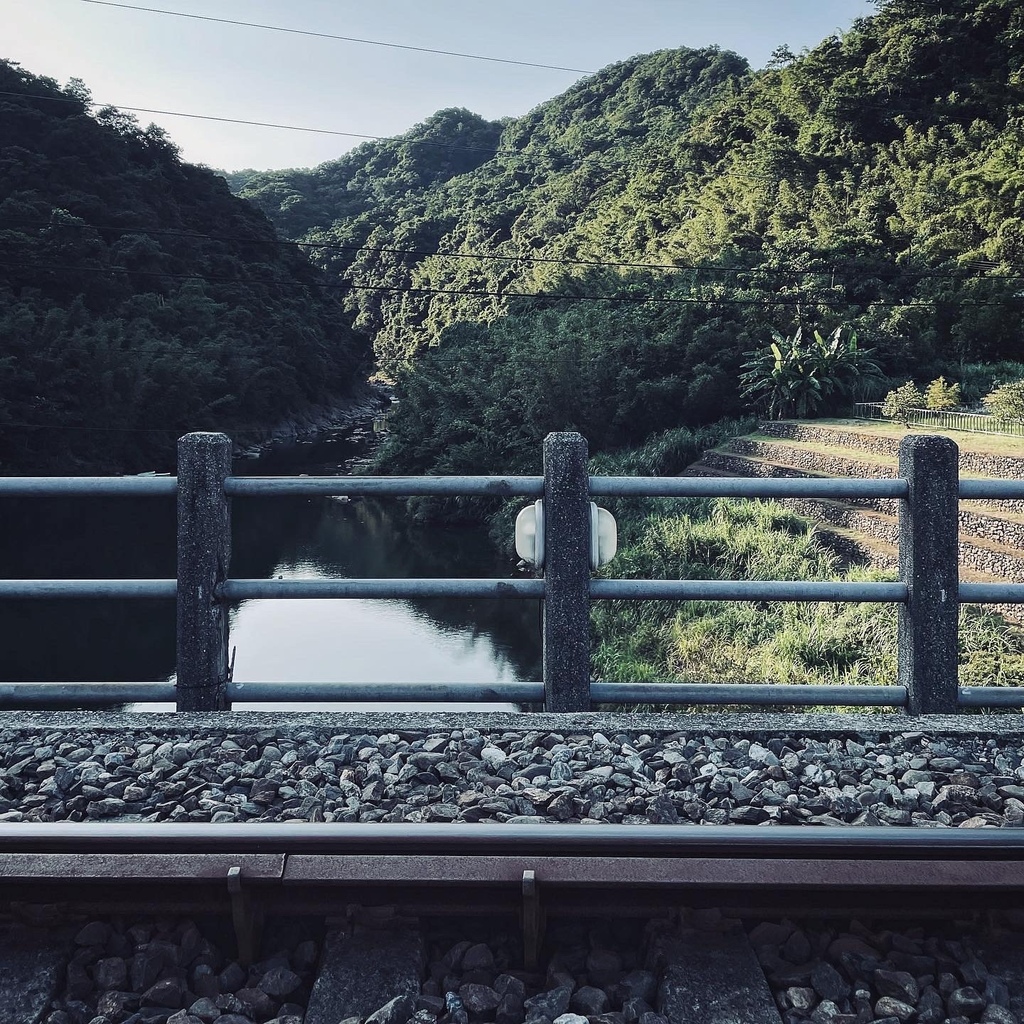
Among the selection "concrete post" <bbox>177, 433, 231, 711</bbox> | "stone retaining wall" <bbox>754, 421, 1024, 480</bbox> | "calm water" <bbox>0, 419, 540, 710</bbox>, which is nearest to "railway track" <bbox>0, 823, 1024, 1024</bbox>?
"concrete post" <bbox>177, 433, 231, 711</bbox>

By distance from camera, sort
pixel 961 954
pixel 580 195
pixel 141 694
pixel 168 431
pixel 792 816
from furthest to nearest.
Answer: pixel 580 195 → pixel 168 431 → pixel 141 694 → pixel 792 816 → pixel 961 954

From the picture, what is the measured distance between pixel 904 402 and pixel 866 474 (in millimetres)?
9833

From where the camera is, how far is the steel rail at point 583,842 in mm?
2303

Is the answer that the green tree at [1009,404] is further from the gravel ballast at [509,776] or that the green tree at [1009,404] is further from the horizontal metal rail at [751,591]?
the gravel ballast at [509,776]

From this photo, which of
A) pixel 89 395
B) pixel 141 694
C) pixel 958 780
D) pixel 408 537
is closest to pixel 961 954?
pixel 958 780

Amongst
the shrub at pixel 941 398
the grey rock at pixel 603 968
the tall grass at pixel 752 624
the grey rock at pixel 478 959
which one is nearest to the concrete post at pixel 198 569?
the grey rock at pixel 478 959

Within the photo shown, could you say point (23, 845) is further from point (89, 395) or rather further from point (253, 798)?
point (89, 395)

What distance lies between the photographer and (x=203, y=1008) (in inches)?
75.0

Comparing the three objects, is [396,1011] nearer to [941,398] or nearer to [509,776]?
[509,776]

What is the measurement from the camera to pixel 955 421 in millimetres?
30438

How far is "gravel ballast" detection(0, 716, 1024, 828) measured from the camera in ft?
8.96

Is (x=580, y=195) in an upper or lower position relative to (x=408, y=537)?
upper

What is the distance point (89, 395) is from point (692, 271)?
29012mm

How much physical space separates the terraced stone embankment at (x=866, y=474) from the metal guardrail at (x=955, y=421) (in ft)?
8.14
